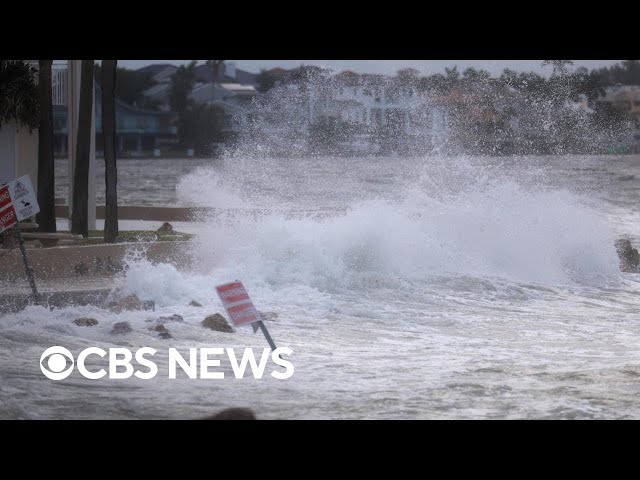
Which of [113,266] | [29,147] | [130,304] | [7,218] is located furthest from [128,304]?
[29,147]

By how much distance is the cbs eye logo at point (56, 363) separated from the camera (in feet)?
31.7

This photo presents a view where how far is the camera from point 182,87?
7694 centimetres

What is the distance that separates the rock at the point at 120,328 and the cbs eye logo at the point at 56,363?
0.81m

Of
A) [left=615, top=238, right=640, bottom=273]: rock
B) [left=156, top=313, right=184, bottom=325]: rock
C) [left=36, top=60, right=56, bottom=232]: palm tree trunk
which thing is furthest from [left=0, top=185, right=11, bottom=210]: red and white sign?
[left=615, top=238, right=640, bottom=273]: rock

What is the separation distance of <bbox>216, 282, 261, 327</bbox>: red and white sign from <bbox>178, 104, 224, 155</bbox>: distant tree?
204 feet

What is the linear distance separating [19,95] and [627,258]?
9928 mm

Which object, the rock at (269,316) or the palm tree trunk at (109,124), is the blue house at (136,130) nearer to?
the palm tree trunk at (109,124)

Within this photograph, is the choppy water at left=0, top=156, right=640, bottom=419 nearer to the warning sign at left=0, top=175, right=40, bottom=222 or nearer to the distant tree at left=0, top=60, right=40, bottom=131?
the warning sign at left=0, top=175, right=40, bottom=222

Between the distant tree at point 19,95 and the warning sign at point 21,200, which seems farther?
the distant tree at point 19,95

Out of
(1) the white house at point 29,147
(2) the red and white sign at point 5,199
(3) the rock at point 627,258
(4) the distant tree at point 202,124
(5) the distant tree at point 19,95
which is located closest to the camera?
(2) the red and white sign at point 5,199

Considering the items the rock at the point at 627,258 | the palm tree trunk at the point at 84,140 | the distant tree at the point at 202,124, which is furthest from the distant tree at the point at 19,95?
the distant tree at the point at 202,124

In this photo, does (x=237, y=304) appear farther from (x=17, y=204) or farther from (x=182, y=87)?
(x=182, y=87)

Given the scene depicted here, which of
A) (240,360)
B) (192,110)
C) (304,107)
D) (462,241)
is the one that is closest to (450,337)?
(240,360)

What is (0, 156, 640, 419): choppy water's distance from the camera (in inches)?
342
